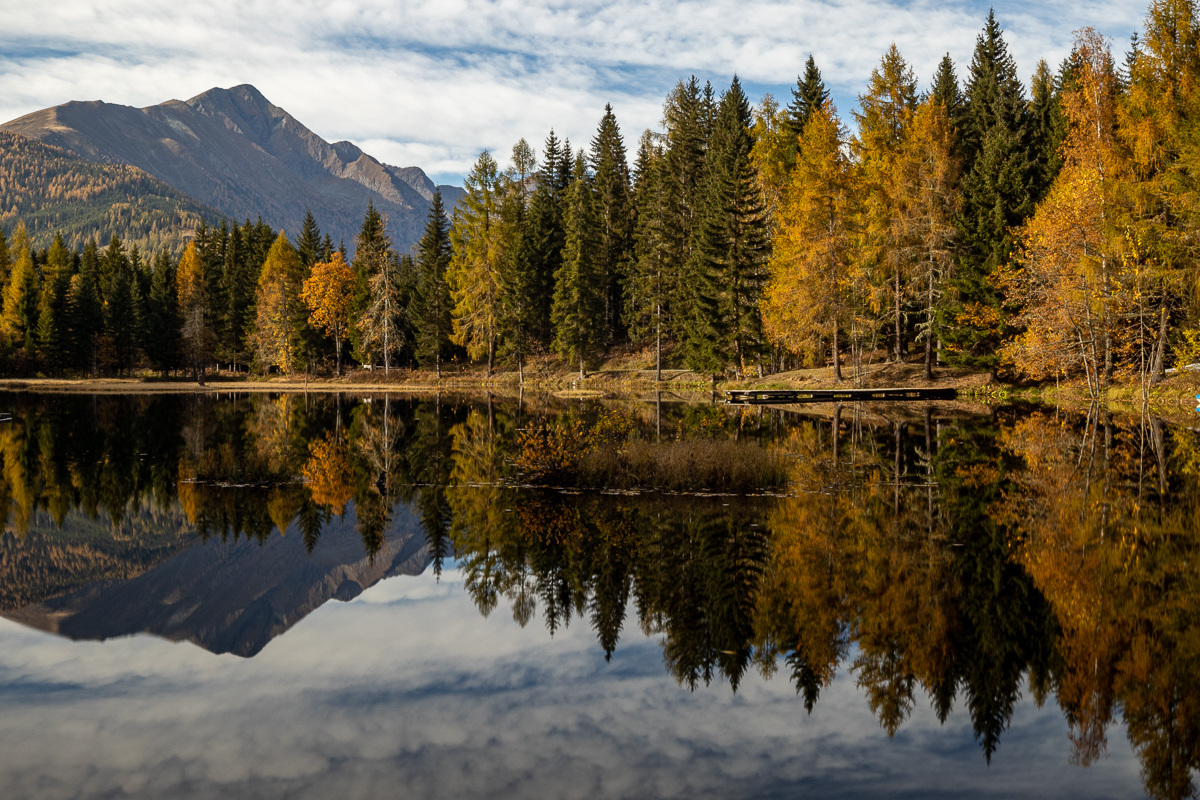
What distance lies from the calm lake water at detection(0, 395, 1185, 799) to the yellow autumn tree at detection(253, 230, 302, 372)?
198ft

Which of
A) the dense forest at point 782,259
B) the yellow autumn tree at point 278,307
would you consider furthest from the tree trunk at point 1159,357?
the yellow autumn tree at point 278,307

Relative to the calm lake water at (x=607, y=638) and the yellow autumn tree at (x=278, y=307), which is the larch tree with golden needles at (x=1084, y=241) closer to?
the calm lake water at (x=607, y=638)

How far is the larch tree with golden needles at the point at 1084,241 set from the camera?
34.3 meters

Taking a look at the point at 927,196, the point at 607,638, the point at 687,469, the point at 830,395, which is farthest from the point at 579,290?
the point at 607,638

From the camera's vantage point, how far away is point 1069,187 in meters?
35.6

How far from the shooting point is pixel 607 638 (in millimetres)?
8914

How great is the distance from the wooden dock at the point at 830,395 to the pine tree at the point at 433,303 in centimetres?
3569

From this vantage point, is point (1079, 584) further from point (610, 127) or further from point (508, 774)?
point (610, 127)

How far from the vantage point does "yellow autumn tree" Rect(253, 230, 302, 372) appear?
250ft

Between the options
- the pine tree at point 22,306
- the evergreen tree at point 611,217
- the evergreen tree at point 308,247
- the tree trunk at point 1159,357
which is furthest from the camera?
the evergreen tree at point 308,247

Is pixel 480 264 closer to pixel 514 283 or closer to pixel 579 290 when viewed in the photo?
pixel 514 283

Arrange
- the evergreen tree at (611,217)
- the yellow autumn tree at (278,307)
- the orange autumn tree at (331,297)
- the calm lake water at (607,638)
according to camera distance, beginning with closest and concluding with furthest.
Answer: the calm lake water at (607,638) → the evergreen tree at (611,217) → the orange autumn tree at (331,297) → the yellow autumn tree at (278,307)

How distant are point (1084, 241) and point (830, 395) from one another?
13.4 metres

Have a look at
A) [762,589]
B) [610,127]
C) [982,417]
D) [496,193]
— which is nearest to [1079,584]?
[762,589]
